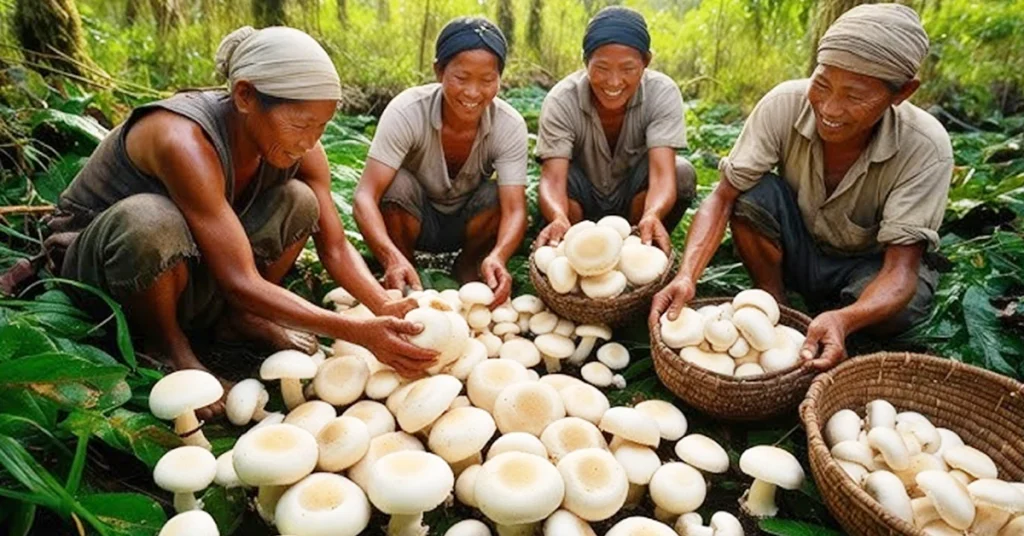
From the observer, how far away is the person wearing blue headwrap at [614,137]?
3.99 m

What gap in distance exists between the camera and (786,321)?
10.8 ft

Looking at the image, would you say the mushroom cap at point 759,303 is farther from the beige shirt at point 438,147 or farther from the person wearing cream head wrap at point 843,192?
the beige shirt at point 438,147

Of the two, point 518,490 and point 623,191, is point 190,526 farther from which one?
point 623,191

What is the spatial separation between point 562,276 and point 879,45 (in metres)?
1.78

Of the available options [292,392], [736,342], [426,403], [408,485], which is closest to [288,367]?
[292,392]

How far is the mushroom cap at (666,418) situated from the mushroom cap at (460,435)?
2.25 feet

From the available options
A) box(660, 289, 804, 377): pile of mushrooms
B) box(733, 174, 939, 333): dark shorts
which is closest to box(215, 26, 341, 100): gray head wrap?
box(660, 289, 804, 377): pile of mushrooms

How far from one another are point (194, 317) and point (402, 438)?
1.44m

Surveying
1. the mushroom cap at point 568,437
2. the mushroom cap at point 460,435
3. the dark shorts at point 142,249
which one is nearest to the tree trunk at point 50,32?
the dark shorts at point 142,249

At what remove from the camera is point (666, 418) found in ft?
8.89

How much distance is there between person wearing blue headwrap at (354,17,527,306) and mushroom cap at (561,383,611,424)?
3.23ft

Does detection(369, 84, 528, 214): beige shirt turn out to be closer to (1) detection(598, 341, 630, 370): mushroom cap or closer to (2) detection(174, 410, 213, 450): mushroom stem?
(1) detection(598, 341, 630, 370): mushroom cap

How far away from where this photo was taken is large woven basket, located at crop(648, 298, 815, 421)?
2.71 meters

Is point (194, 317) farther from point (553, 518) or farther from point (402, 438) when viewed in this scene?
point (553, 518)
